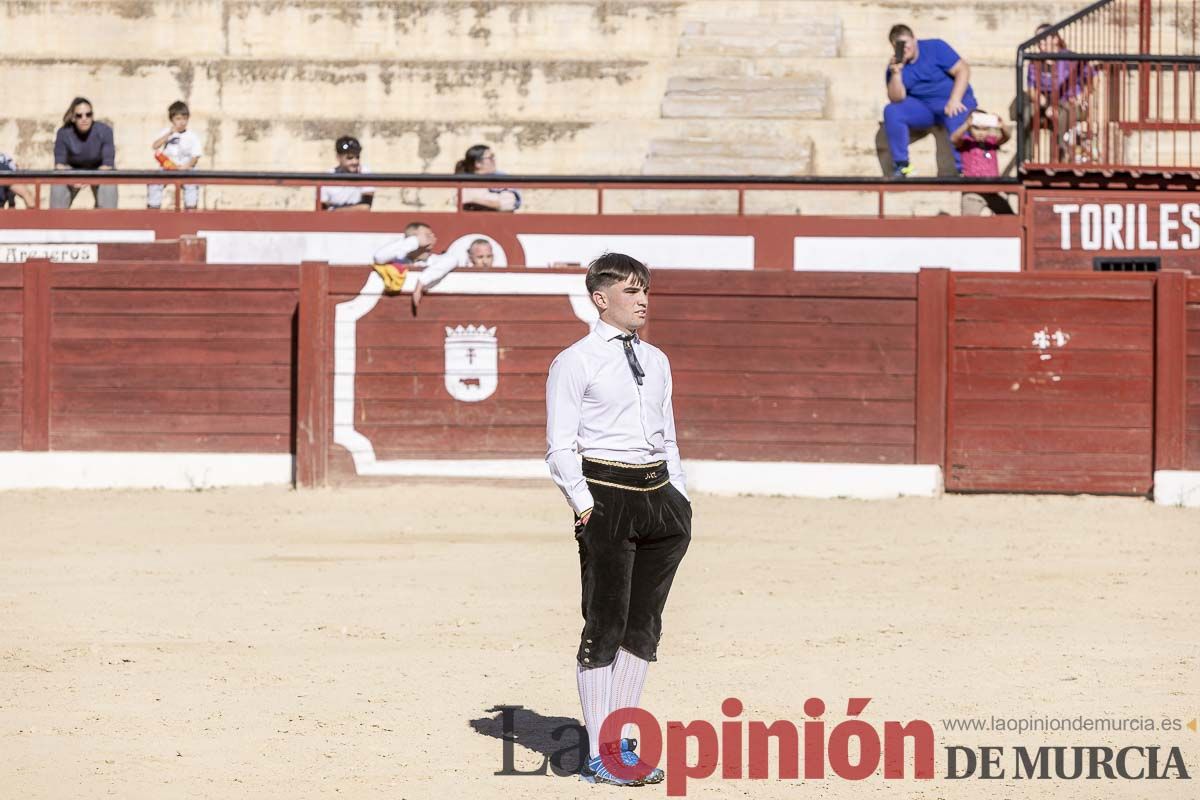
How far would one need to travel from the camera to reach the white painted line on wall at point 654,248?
13023 millimetres

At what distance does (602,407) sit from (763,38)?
12147mm

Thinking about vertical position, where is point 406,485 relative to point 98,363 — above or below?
below

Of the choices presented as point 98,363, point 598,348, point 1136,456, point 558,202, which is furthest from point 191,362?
point 598,348

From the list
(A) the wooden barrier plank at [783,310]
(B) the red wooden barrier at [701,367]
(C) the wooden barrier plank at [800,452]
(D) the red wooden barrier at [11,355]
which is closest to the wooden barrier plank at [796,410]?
(B) the red wooden barrier at [701,367]

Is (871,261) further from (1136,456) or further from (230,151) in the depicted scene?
(230,151)

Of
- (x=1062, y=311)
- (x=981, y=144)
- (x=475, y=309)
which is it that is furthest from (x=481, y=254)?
(x=981, y=144)

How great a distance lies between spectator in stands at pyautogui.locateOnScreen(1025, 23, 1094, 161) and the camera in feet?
43.2

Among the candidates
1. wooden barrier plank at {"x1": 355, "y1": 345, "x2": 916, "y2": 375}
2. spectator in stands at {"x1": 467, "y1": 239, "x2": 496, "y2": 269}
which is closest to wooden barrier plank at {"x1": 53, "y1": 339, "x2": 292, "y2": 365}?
wooden barrier plank at {"x1": 355, "y1": 345, "x2": 916, "y2": 375}

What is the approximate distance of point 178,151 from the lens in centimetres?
1414

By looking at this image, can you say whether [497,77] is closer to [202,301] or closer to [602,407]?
[202,301]

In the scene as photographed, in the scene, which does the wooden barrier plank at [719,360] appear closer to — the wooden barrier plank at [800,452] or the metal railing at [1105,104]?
the wooden barrier plank at [800,452]

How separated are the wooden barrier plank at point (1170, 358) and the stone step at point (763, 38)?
5308 mm

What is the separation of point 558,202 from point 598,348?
10.3 meters

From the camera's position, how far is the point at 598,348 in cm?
496
